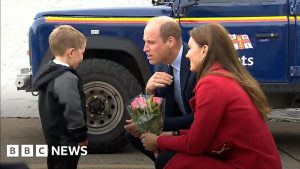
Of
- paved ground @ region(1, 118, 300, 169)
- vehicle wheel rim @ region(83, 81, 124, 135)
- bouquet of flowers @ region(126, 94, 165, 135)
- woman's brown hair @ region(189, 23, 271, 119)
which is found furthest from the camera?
vehicle wheel rim @ region(83, 81, 124, 135)

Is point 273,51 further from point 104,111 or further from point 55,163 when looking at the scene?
point 55,163

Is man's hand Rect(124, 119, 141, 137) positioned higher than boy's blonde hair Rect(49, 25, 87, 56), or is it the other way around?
boy's blonde hair Rect(49, 25, 87, 56)

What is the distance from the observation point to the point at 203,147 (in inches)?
118

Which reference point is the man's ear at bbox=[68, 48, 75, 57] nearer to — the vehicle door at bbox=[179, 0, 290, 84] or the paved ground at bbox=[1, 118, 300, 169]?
the paved ground at bbox=[1, 118, 300, 169]

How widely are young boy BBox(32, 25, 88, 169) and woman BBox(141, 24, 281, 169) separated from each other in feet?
2.41

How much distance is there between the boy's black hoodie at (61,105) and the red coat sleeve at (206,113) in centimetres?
82

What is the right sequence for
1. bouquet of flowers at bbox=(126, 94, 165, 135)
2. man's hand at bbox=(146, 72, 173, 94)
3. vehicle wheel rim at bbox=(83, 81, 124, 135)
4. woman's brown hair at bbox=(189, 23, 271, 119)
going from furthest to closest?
vehicle wheel rim at bbox=(83, 81, 124, 135) < man's hand at bbox=(146, 72, 173, 94) < bouquet of flowers at bbox=(126, 94, 165, 135) < woman's brown hair at bbox=(189, 23, 271, 119)

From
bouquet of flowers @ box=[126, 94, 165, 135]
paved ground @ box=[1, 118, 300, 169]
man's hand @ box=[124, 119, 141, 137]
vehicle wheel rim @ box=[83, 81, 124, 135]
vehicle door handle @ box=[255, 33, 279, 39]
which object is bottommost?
paved ground @ box=[1, 118, 300, 169]

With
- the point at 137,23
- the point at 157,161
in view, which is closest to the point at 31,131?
the point at 137,23

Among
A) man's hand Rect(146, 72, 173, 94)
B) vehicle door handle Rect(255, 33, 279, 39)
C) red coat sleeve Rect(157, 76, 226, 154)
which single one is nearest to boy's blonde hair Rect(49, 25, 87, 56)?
man's hand Rect(146, 72, 173, 94)

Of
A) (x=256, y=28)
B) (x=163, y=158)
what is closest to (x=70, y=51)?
(x=163, y=158)

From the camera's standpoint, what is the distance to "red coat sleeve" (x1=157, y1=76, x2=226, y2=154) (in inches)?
116

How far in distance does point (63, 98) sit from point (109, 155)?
2.92 m

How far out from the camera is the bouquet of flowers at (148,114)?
3.53 meters
